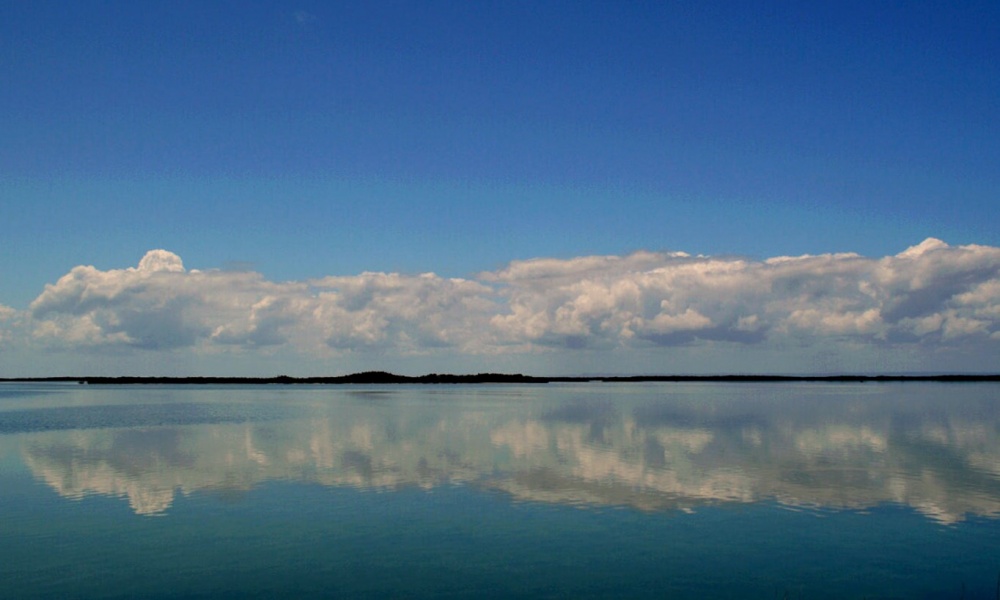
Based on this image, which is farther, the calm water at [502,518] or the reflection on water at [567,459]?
the reflection on water at [567,459]

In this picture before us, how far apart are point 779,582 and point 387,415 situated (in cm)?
Result: 7397

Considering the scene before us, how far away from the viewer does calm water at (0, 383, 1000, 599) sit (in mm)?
20688

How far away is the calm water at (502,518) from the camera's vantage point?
2069cm

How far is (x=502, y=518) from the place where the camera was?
28.6 m

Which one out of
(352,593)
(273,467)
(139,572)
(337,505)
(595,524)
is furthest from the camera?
(273,467)

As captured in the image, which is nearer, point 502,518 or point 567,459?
point 502,518

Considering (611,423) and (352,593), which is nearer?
(352,593)

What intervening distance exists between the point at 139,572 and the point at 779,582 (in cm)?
1840

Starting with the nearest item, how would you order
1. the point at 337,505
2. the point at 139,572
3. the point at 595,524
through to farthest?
the point at 139,572, the point at 595,524, the point at 337,505

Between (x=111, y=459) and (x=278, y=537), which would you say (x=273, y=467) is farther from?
(x=278, y=537)

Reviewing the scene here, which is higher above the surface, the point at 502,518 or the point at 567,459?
the point at 567,459

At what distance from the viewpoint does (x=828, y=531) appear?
86.6 feet

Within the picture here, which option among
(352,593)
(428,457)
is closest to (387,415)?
(428,457)

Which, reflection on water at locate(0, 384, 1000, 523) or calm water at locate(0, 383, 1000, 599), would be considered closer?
calm water at locate(0, 383, 1000, 599)
